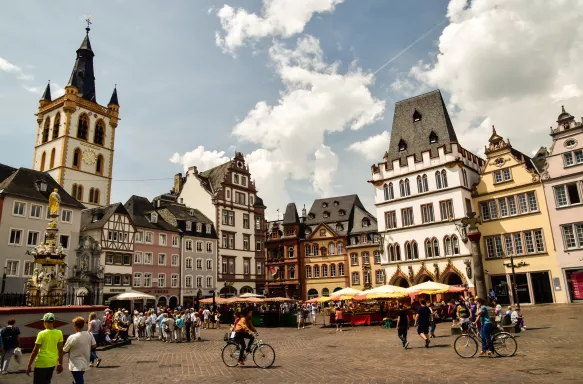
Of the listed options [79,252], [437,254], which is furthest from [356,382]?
[79,252]

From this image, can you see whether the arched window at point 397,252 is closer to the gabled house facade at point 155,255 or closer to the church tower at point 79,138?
the gabled house facade at point 155,255

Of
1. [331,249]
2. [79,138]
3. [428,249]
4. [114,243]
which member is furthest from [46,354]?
[79,138]

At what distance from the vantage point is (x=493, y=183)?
42.7m

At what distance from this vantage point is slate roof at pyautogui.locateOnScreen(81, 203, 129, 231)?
45250 millimetres

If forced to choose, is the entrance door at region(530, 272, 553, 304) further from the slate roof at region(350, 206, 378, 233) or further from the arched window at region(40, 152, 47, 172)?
the arched window at region(40, 152, 47, 172)

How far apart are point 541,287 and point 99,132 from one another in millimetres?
59595

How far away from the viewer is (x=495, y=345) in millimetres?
12930

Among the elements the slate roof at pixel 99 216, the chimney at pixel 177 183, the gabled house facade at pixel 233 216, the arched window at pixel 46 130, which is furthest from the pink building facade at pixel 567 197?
the arched window at pixel 46 130

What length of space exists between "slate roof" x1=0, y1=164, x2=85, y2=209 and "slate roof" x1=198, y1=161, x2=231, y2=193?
18.3m

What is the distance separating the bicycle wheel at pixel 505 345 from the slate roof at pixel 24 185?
39588 millimetres

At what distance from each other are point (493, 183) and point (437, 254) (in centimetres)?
872

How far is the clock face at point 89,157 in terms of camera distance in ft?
202

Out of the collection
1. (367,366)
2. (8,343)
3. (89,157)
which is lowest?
(367,366)

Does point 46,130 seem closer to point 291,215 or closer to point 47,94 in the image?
point 47,94
